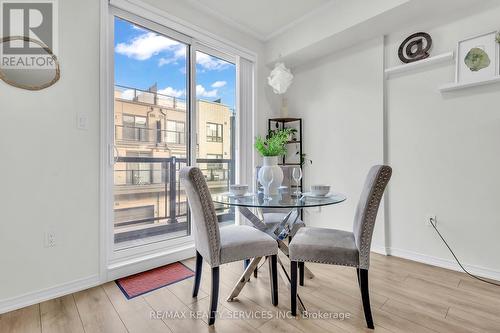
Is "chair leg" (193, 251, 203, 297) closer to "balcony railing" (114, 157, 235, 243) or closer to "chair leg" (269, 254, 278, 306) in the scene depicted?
"chair leg" (269, 254, 278, 306)

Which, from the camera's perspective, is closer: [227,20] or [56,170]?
[56,170]

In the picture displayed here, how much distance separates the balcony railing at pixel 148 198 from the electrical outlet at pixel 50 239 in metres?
0.54

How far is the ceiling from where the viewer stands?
8.91ft

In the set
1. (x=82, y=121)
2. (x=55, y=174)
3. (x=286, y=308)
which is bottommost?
(x=286, y=308)

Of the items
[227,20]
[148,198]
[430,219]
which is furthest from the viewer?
[227,20]

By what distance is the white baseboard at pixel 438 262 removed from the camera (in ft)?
7.14

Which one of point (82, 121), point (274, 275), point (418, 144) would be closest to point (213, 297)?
point (274, 275)

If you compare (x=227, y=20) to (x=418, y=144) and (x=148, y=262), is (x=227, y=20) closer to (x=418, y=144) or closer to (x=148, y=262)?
(x=418, y=144)

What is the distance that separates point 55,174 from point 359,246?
228 centimetres

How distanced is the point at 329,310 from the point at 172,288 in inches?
49.2

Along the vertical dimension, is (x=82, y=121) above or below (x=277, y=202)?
above

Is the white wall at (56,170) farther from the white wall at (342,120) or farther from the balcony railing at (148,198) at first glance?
the white wall at (342,120)

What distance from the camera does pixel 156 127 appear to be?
8.57ft

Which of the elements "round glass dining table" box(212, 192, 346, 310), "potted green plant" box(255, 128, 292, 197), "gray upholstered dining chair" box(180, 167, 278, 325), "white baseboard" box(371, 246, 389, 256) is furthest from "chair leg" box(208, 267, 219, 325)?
"white baseboard" box(371, 246, 389, 256)
